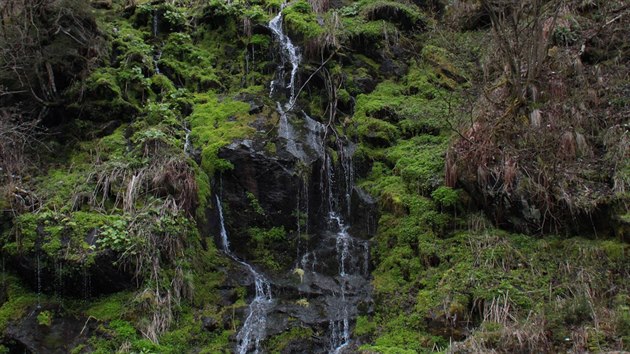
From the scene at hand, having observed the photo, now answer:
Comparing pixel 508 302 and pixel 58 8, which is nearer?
pixel 508 302

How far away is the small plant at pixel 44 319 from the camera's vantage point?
8047 millimetres

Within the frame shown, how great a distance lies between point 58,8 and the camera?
1102 cm

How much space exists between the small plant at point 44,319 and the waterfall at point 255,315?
2919 millimetres

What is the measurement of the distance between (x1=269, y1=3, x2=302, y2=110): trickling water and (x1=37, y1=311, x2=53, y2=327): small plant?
274 inches

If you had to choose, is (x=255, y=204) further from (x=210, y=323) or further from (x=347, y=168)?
(x=210, y=323)

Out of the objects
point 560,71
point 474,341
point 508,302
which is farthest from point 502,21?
point 474,341

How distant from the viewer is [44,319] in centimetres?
806

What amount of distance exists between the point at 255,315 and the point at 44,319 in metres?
3.28

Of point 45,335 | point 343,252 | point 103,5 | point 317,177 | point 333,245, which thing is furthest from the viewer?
point 103,5

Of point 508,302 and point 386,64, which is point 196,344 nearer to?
point 508,302

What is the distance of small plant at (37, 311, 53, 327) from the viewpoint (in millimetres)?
→ 8047

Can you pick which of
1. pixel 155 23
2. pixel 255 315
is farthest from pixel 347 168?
pixel 155 23

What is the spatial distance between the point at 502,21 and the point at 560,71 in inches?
80.7

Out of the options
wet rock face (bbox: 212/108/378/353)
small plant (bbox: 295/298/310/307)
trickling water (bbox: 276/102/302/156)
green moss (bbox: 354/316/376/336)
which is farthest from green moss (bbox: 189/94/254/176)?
green moss (bbox: 354/316/376/336)
